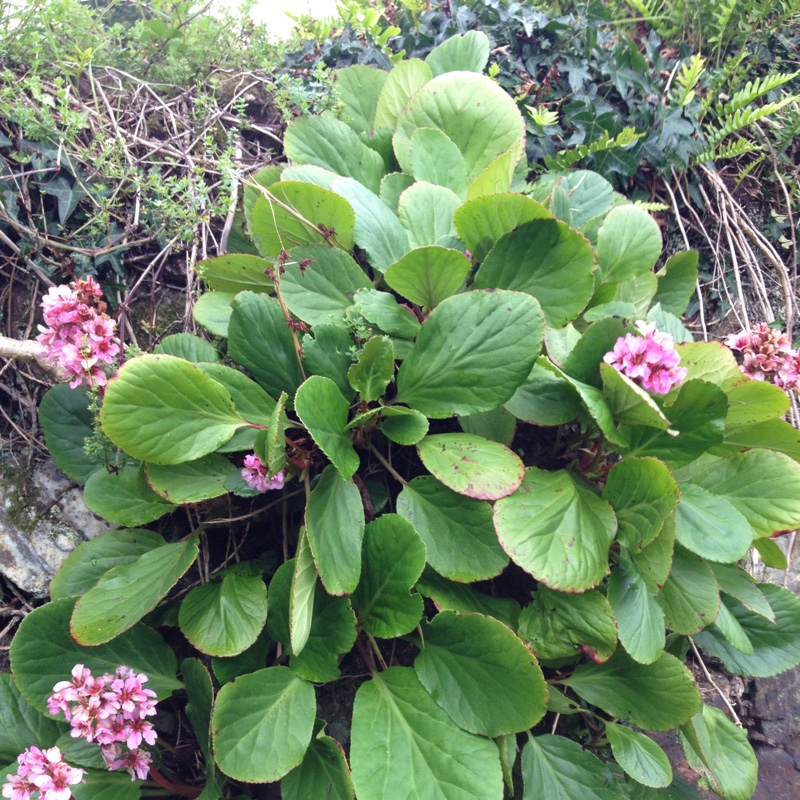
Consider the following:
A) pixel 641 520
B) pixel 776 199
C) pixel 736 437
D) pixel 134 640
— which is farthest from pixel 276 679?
pixel 776 199

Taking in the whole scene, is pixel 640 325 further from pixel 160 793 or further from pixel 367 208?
pixel 160 793

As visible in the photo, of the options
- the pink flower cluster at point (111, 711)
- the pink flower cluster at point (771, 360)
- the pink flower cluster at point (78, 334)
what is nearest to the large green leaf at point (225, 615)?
the pink flower cluster at point (111, 711)

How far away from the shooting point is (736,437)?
4.16 ft

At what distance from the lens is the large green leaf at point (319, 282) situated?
4.08ft

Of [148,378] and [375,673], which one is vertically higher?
[148,378]

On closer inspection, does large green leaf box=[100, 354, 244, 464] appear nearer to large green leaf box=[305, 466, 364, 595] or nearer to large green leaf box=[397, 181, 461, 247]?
large green leaf box=[305, 466, 364, 595]

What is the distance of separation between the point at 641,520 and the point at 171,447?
2.84ft

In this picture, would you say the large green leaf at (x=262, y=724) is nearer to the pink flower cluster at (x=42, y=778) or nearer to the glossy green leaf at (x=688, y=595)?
the pink flower cluster at (x=42, y=778)

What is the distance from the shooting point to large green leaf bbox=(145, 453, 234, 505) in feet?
3.70

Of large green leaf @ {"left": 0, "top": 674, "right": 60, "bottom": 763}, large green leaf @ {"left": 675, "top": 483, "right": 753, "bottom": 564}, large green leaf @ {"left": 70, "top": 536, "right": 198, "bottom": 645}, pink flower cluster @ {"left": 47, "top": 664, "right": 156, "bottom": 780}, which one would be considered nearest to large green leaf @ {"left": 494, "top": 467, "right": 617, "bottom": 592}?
large green leaf @ {"left": 675, "top": 483, "right": 753, "bottom": 564}

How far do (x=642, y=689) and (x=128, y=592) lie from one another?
3.31 ft

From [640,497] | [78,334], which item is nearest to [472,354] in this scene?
[640,497]

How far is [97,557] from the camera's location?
1.23m

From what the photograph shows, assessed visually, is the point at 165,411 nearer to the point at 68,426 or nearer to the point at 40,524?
the point at 68,426
